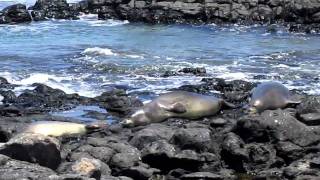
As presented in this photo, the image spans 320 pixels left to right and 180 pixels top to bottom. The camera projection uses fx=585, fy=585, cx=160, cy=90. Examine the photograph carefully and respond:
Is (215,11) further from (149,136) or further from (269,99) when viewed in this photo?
(149,136)

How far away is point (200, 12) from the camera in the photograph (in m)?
41.2

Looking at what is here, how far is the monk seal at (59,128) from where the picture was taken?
461 inches

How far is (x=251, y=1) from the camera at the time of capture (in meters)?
41.6

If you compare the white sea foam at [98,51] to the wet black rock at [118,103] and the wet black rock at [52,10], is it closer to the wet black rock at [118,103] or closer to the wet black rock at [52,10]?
the wet black rock at [118,103]

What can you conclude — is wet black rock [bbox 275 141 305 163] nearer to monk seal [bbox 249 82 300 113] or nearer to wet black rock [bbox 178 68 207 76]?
monk seal [bbox 249 82 300 113]

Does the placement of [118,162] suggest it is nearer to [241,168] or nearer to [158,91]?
[241,168]

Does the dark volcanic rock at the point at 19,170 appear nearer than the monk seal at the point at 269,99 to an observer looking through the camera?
Yes

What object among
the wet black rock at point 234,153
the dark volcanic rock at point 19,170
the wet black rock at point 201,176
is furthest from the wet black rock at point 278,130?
the dark volcanic rock at point 19,170

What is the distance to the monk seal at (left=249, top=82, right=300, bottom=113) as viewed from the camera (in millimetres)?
13172

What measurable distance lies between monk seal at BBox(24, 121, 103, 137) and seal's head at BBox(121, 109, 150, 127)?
62cm

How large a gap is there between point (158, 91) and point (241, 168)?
7.27 m

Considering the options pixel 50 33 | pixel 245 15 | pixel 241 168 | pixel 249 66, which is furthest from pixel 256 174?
pixel 245 15

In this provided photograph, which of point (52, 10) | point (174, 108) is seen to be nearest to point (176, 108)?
point (174, 108)

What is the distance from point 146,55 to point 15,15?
19799mm
